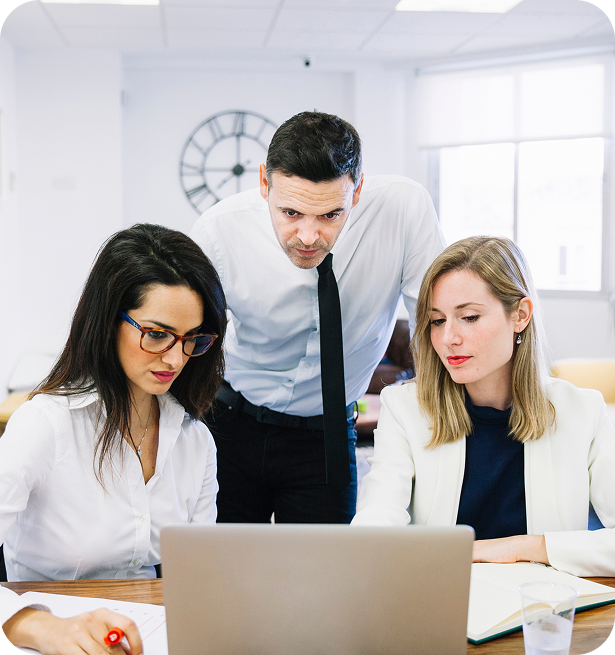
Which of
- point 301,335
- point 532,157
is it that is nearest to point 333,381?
point 301,335

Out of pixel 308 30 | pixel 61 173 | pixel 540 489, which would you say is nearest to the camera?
pixel 540 489

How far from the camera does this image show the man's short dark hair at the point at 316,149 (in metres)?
1.48

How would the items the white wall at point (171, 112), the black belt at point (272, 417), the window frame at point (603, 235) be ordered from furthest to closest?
the white wall at point (171, 112), the window frame at point (603, 235), the black belt at point (272, 417)

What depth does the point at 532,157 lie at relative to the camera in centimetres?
574

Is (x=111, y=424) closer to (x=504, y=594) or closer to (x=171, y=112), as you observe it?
(x=504, y=594)

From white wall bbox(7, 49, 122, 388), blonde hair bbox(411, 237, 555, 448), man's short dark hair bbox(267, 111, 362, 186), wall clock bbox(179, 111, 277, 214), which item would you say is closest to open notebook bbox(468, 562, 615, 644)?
blonde hair bbox(411, 237, 555, 448)

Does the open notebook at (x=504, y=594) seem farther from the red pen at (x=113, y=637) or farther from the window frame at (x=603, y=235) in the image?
the window frame at (x=603, y=235)

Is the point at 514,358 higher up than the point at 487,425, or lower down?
higher up

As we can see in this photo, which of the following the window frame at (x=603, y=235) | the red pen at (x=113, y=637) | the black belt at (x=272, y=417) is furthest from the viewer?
the window frame at (x=603, y=235)

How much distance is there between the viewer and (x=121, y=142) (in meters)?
5.44

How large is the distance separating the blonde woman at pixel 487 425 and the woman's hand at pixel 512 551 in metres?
0.13

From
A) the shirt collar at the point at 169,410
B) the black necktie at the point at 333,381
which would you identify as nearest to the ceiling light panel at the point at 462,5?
the black necktie at the point at 333,381

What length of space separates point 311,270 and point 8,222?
393 cm

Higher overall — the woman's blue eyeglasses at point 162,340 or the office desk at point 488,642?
the woman's blue eyeglasses at point 162,340
